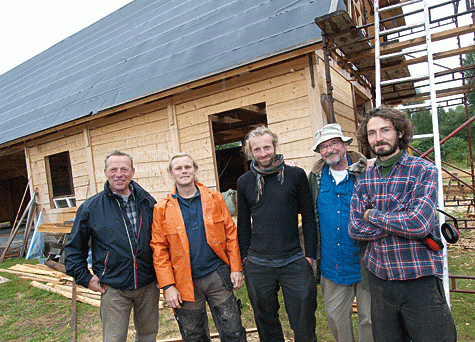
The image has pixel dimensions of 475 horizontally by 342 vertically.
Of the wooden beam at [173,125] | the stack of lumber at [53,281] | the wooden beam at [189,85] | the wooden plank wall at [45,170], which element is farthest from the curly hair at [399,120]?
the wooden plank wall at [45,170]

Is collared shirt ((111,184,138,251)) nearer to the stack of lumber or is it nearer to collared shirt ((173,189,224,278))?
collared shirt ((173,189,224,278))

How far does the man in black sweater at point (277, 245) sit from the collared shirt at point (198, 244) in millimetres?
304

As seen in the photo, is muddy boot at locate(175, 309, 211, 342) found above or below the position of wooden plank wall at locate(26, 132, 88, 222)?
below

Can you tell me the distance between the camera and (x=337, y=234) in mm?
2541

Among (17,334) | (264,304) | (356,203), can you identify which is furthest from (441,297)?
(17,334)

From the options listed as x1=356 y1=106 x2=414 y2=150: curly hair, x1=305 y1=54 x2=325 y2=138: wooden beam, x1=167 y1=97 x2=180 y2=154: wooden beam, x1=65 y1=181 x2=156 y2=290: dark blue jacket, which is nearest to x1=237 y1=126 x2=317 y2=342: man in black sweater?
x1=356 y1=106 x2=414 y2=150: curly hair

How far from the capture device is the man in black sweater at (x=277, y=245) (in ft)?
8.27

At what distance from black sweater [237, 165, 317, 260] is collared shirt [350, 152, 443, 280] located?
1.49ft

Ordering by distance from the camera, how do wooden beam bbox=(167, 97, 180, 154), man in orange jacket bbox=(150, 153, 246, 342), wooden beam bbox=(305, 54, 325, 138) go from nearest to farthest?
man in orange jacket bbox=(150, 153, 246, 342), wooden beam bbox=(305, 54, 325, 138), wooden beam bbox=(167, 97, 180, 154)

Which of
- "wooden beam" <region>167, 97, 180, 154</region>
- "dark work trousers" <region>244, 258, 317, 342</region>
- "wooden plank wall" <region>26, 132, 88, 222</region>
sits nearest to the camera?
"dark work trousers" <region>244, 258, 317, 342</region>

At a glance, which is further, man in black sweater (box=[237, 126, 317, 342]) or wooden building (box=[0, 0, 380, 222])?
wooden building (box=[0, 0, 380, 222])

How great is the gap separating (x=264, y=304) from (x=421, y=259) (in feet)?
4.00

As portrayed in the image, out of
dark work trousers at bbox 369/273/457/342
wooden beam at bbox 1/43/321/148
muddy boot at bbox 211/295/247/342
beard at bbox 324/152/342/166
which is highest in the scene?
wooden beam at bbox 1/43/321/148

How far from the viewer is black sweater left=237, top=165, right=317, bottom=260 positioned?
256 cm
